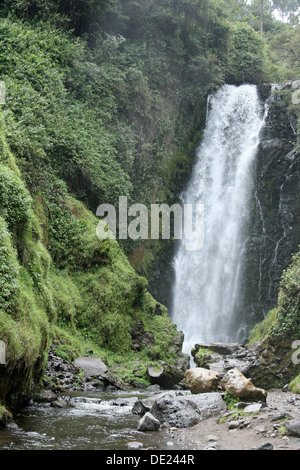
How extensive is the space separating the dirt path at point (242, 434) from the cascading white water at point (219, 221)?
43.8 ft

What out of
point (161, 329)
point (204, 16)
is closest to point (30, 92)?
point (161, 329)

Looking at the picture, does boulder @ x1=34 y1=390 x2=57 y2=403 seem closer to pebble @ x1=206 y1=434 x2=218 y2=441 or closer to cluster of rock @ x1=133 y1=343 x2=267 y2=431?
cluster of rock @ x1=133 y1=343 x2=267 y2=431

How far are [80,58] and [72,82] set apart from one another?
137 centimetres

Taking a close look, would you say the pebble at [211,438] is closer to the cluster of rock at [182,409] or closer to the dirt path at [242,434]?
the dirt path at [242,434]

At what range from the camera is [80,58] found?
20.2 meters

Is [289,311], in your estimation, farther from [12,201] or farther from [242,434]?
[12,201]

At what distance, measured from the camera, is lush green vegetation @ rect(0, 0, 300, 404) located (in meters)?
8.69

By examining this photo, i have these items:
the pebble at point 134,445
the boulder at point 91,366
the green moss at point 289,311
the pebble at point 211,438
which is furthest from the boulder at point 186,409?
the green moss at point 289,311

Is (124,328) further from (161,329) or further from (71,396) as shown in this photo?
(71,396)

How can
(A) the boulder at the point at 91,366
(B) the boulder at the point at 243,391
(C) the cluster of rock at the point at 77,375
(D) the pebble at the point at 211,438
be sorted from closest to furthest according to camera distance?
(D) the pebble at the point at 211,438 < (B) the boulder at the point at 243,391 < (C) the cluster of rock at the point at 77,375 < (A) the boulder at the point at 91,366

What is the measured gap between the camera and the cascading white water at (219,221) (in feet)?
70.8

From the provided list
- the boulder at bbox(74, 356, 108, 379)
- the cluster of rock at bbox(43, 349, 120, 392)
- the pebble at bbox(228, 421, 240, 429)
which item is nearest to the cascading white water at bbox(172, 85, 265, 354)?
the boulder at bbox(74, 356, 108, 379)

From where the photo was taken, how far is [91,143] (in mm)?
18359

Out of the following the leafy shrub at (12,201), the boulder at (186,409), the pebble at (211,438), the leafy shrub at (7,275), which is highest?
the leafy shrub at (12,201)
